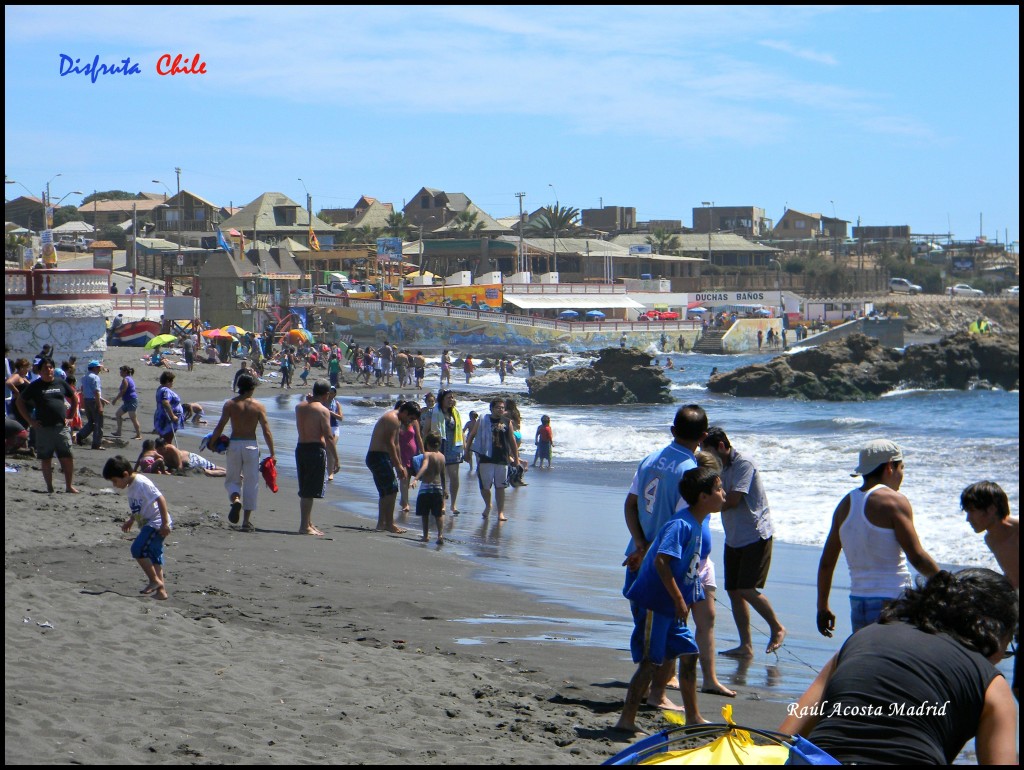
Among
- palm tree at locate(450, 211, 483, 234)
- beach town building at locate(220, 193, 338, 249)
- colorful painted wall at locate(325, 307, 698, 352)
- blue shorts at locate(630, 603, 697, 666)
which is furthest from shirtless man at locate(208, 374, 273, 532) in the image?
palm tree at locate(450, 211, 483, 234)

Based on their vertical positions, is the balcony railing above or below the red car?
below

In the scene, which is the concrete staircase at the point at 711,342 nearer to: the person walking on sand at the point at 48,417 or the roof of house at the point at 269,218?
the roof of house at the point at 269,218

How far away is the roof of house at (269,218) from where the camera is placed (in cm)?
8175

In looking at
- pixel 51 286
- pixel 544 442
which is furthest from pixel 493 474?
pixel 51 286

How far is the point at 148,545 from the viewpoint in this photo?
6.92 meters

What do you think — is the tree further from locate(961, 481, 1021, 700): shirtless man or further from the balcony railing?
locate(961, 481, 1021, 700): shirtless man

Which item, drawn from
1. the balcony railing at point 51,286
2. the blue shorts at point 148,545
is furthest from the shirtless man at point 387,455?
the balcony railing at point 51,286

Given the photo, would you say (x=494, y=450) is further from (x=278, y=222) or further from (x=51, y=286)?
(x=278, y=222)

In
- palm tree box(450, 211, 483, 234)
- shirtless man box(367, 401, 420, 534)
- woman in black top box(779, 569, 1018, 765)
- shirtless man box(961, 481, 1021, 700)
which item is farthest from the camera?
palm tree box(450, 211, 483, 234)

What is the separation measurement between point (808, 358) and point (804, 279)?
52478 mm

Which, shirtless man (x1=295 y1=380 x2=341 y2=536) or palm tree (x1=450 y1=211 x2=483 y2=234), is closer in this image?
shirtless man (x1=295 y1=380 x2=341 y2=536)

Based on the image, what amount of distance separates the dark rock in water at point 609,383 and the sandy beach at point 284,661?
2918 cm

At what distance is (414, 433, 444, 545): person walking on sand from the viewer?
10.2 metres

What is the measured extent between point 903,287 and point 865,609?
9997 centimetres
